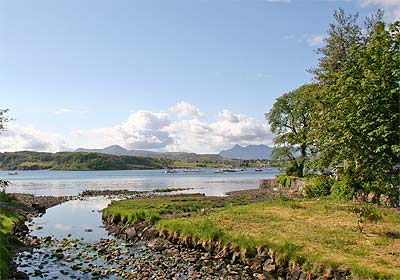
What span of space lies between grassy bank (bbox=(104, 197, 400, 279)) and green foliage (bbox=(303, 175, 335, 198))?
7218 millimetres

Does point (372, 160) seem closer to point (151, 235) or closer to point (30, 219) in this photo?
point (151, 235)

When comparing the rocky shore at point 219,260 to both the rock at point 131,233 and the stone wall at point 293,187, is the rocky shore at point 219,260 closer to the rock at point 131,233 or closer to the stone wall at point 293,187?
the rock at point 131,233

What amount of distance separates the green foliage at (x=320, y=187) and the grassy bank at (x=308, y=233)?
284 inches

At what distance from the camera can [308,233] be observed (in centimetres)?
2519

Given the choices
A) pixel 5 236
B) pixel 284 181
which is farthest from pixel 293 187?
pixel 5 236

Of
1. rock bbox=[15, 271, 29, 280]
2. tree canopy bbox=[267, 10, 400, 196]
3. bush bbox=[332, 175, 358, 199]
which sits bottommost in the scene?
rock bbox=[15, 271, 29, 280]

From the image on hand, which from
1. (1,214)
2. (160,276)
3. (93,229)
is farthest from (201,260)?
(1,214)

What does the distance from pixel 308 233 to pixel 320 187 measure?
22370 millimetres

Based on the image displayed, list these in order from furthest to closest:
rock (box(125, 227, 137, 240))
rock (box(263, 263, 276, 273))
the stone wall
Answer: the stone wall
rock (box(125, 227, 137, 240))
rock (box(263, 263, 276, 273))

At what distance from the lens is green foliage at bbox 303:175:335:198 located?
4487 centimetres

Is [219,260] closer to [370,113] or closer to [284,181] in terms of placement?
[370,113]

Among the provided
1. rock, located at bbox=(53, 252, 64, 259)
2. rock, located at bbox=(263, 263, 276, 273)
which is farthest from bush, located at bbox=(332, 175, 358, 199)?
rock, located at bbox=(53, 252, 64, 259)

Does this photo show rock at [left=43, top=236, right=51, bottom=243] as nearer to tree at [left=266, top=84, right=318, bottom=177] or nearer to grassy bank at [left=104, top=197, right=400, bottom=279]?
grassy bank at [left=104, top=197, right=400, bottom=279]

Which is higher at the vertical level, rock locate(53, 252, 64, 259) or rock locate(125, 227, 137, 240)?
rock locate(125, 227, 137, 240)
